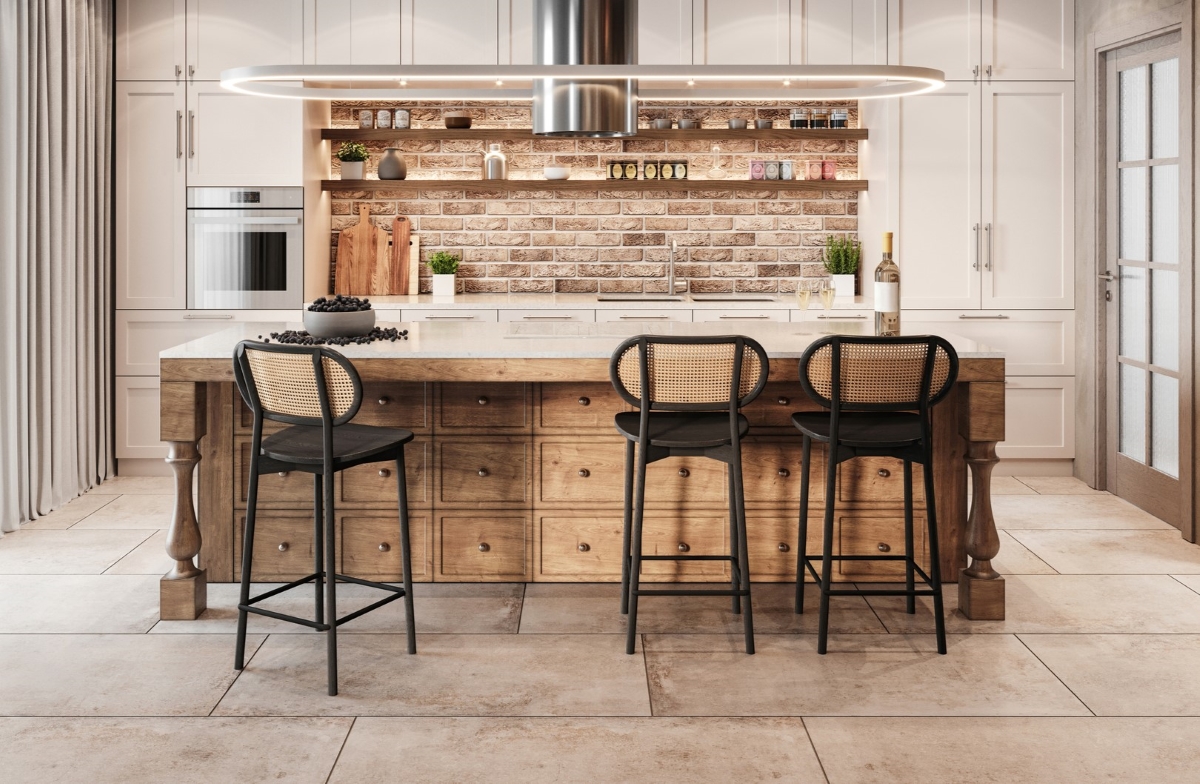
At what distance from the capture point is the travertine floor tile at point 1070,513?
5.55 m

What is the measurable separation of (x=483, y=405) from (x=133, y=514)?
2220 millimetres

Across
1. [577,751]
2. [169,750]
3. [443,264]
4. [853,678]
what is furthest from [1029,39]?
[169,750]

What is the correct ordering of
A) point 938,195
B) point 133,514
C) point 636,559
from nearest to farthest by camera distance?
1. point 636,559
2. point 133,514
3. point 938,195

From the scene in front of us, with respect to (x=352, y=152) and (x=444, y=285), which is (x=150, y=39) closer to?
(x=352, y=152)

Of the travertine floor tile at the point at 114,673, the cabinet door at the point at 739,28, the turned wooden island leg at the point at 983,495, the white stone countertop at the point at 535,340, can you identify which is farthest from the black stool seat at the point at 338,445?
the cabinet door at the point at 739,28

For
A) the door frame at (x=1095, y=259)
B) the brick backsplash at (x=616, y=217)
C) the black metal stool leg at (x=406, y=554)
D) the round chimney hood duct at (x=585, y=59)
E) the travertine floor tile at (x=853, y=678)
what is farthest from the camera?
the brick backsplash at (x=616, y=217)

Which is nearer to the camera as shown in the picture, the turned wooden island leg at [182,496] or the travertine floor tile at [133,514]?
the turned wooden island leg at [182,496]

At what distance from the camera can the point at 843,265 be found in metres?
6.96

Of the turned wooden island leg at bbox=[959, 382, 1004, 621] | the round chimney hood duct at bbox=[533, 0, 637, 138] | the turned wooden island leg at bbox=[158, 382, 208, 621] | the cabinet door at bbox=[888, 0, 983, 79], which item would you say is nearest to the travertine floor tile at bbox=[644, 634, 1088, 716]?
the turned wooden island leg at bbox=[959, 382, 1004, 621]

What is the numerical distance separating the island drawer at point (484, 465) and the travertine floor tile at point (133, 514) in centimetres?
160

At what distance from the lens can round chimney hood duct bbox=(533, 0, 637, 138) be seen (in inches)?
180

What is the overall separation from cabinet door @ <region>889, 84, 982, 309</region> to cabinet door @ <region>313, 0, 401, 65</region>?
8.87 feet

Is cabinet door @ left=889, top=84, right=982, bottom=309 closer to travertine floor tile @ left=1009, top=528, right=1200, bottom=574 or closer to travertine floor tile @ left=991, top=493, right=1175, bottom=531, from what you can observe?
travertine floor tile @ left=991, top=493, right=1175, bottom=531

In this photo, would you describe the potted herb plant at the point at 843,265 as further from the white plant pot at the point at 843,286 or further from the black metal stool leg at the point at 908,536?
the black metal stool leg at the point at 908,536
